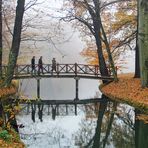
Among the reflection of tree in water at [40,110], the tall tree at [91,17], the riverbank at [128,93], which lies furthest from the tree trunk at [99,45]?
the reflection of tree in water at [40,110]

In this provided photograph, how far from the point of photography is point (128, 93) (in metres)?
24.0

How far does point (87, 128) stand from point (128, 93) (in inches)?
243

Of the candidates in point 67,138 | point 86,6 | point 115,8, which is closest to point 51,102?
point 86,6

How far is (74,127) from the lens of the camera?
18.9m

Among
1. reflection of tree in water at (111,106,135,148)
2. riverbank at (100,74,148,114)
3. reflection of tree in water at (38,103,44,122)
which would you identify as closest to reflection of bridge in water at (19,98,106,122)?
reflection of tree in water at (38,103,44,122)

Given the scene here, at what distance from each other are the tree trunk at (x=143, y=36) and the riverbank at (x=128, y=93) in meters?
0.92

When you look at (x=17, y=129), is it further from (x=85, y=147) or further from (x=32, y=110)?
(x=32, y=110)

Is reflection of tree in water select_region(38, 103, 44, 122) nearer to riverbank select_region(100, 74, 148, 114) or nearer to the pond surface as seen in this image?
the pond surface

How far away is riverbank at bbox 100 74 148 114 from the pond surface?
0.41 meters

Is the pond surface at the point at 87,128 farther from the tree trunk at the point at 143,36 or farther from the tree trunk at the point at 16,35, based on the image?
the tree trunk at the point at 16,35

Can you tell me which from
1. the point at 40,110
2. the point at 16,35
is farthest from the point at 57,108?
the point at 16,35

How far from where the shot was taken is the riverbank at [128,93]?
68.2 ft

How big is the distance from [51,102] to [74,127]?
34.6 feet

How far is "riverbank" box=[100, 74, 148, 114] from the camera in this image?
20.8 metres
